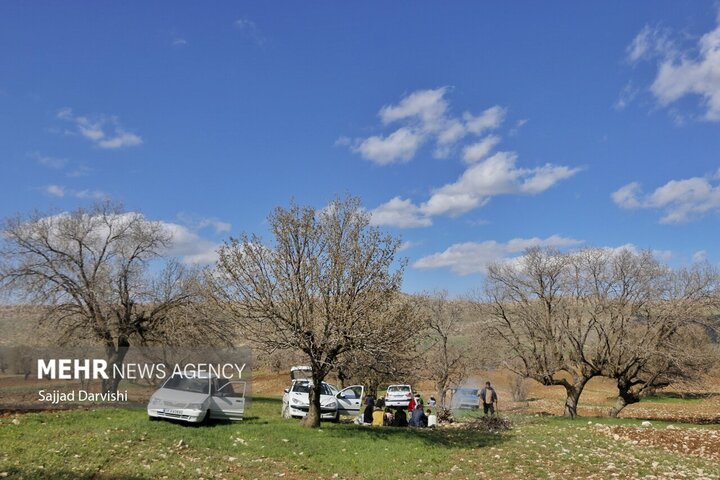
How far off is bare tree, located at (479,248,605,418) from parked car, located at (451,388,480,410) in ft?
32.8

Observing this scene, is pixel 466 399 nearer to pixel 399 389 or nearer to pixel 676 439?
pixel 399 389

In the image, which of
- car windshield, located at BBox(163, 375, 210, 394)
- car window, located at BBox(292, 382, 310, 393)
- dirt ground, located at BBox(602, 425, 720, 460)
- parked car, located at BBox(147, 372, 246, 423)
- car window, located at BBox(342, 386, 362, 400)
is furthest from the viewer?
car window, located at BBox(342, 386, 362, 400)

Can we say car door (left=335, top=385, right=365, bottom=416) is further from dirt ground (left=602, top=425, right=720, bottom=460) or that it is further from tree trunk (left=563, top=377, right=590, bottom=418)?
dirt ground (left=602, top=425, right=720, bottom=460)

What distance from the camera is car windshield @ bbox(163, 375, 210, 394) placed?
59.4ft

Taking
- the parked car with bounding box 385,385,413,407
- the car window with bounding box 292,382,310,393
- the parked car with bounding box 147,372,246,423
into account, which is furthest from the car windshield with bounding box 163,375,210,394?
the parked car with bounding box 385,385,413,407

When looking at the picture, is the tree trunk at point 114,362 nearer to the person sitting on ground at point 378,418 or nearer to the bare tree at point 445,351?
the person sitting on ground at point 378,418

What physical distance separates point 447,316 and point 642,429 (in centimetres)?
1985

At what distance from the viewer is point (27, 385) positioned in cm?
2630

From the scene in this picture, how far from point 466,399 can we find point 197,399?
25746 millimetres

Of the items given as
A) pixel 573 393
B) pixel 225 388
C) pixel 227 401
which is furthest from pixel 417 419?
pixel 573 393

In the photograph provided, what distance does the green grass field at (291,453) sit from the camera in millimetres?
11609

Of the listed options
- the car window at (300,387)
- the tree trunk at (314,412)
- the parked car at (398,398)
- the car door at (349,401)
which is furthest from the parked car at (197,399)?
the parked car at (398,398)

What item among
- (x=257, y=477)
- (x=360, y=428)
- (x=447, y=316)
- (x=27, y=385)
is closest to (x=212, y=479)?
(x=257, y=477)

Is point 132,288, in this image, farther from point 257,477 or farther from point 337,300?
point 257,477
